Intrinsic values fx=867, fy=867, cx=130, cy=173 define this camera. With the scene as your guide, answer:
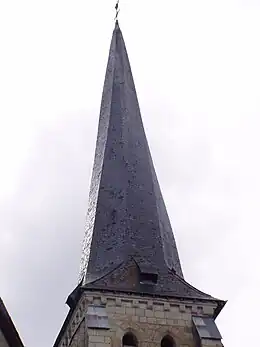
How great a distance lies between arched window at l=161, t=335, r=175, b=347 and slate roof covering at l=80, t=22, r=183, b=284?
146 centimetres

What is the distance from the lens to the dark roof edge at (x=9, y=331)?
10344mm

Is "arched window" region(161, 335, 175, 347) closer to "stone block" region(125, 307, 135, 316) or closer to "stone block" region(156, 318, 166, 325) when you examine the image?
"stone block" region(156, 318, 166, 325)

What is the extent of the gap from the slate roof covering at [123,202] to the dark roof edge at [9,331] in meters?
6.75

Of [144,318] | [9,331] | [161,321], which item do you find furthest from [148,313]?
[9,331]

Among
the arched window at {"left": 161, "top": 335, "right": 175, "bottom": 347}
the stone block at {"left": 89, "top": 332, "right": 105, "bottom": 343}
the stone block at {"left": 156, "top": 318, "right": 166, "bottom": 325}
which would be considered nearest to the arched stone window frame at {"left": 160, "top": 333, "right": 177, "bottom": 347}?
the arched window at {"left": 161, "top": 335, "right": 175, "bottom": 347}

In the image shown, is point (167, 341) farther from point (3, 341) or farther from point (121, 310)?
point (3, 341)

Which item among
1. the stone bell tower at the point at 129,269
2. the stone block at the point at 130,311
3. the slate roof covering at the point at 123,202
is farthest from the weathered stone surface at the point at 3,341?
the slate roof covering at the point at 123,202

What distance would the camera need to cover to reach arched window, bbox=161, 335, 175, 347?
16672 millimetres

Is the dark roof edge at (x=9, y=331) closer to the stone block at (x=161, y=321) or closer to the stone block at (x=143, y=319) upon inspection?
the stone block at (x=143, y=319)

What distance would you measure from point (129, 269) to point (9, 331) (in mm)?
7190

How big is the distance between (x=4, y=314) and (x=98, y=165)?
9.84 metres

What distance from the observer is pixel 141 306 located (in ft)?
55.2

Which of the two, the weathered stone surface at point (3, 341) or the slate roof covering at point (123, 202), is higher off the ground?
the slate roof covering at point (123, 202)

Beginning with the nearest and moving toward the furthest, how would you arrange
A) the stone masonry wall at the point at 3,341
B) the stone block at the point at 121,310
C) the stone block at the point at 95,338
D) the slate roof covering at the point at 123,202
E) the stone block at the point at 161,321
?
the stone masonry wall at the point at 3,341, the stone block at the point at 95,338, the stone block at the point at 121,310, the stone block at the point at 161,321, the slate roof covering at the point at 123,202
